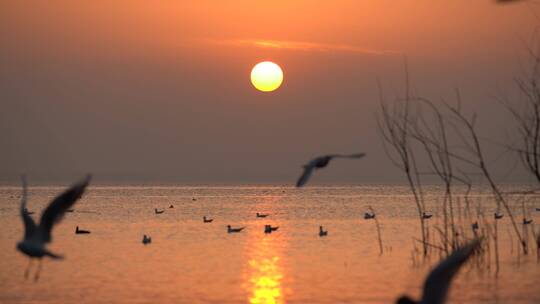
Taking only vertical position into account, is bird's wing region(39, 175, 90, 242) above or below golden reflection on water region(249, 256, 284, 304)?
above

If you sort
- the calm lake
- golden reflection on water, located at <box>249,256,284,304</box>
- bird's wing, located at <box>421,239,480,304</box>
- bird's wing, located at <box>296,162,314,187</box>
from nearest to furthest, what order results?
1. bird's wing, located at <box>421,239,480,304</box>
2. bird's wing, located at <box>296,162,314,187</box>
3. golden reflection on water, located at <box>249,256,284,304</box>
4. the calm lake

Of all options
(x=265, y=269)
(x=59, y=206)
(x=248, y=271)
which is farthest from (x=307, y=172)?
(x=265, y=269)

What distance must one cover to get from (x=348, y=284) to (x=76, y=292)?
6.74m

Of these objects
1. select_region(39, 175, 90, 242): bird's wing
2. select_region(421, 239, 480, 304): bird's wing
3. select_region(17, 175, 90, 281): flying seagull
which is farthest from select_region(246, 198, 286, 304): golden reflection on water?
select_region(421, 239, 480, 304): bird's wing

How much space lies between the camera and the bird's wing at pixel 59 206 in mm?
16766

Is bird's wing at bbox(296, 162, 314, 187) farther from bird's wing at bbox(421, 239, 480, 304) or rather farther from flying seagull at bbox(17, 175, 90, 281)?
bird's wing at bbox(421, 239, 480, 304)

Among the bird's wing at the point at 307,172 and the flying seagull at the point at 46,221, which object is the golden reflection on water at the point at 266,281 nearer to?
the bird's wing at the point at 307,172

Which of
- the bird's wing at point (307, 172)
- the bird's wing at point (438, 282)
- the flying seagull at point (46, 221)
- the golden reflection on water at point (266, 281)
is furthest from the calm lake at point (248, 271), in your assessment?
the bird's wing at point (438, 282)

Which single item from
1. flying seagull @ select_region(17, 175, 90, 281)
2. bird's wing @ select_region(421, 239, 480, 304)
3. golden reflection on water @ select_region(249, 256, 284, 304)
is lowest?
golden reflection on water @ select_region(249, 256, 284, 304)

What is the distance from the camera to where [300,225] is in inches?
2229

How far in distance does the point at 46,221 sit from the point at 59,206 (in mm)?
726

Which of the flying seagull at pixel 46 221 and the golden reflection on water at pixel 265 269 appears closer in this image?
the flying seagull at pixel 46 221

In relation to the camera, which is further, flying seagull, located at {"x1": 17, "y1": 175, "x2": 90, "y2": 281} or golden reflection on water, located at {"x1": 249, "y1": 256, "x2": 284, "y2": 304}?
golden reflection on water, located at {"x1": 249, "y1": 256, "x2": 284, "y2": 304}

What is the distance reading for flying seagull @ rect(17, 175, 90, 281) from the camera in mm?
16844
